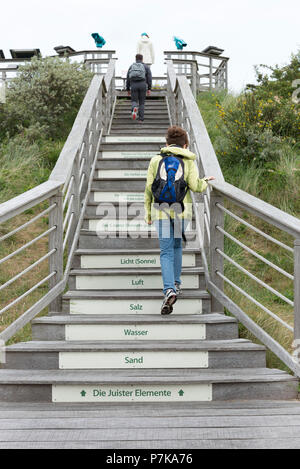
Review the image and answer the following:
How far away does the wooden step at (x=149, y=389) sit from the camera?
3115 mm

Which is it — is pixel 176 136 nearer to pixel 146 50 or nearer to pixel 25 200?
pixel 25 200

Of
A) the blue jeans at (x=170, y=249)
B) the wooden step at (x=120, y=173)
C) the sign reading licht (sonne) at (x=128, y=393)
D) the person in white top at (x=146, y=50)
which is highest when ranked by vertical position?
the person in white top at (x=146, y=50)

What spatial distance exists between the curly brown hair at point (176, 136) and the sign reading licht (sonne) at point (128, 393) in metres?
1.96

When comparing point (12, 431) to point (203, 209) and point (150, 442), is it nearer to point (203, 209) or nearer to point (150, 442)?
point (150, 442)

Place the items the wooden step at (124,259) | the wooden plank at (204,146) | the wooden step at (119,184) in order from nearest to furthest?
the wooden plank at (204,146)
the wooden step at (124,259)
the wooden step at (119,184)

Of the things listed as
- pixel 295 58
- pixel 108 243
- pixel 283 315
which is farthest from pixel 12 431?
pixel 295 58

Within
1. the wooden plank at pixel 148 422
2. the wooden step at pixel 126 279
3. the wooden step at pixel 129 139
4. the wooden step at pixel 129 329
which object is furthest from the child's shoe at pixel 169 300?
the wooden step at pixel 129 139

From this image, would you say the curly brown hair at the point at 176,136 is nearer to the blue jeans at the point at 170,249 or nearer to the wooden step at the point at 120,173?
the blue jeans at the point at 170,249

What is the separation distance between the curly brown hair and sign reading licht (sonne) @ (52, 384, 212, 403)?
196 centimetres

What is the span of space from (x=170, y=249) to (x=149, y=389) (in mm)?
1211

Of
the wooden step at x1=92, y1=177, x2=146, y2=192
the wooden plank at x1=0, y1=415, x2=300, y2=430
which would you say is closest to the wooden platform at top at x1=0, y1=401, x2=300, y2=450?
the wooden plank at x1=0, y1=415, x2=300, y2=430

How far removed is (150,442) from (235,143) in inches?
232

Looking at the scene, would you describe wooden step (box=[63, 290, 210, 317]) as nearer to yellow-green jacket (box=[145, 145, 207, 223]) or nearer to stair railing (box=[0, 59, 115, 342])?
stair railing (box=[0, 59, 115, 342])

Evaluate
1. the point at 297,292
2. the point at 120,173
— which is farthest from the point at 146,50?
the point at 297,292
